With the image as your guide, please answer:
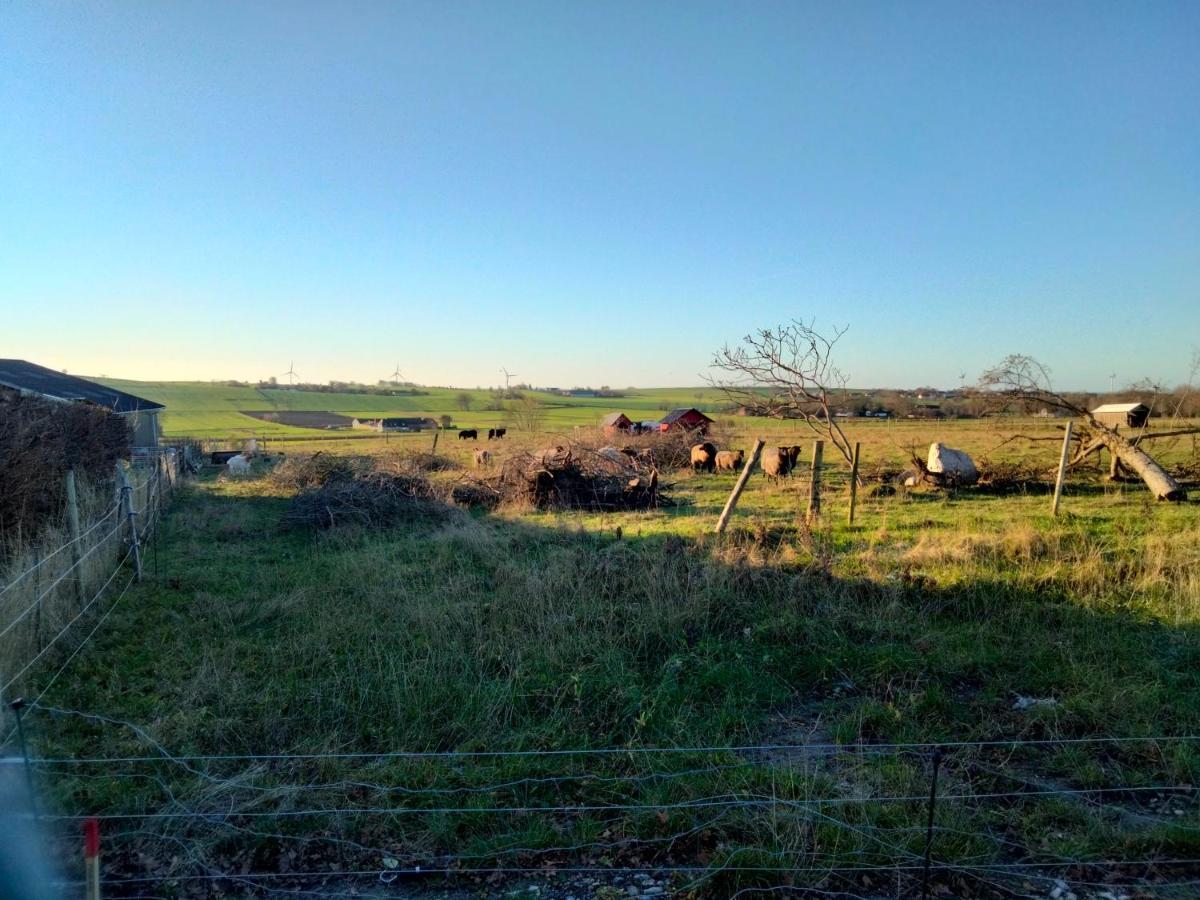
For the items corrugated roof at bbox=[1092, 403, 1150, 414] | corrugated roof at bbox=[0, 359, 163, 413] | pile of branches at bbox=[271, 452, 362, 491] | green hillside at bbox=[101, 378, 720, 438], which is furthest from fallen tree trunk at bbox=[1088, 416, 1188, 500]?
green hillside at bbox=[101, 378, 720, 438]

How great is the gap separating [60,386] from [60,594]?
28274 millimetres

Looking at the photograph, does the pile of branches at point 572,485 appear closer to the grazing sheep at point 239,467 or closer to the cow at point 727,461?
the cow at point 727,461

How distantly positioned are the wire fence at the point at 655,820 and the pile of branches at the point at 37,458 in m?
5.77

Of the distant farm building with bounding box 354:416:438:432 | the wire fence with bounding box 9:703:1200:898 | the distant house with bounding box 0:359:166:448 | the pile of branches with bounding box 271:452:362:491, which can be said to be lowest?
the wire fence with bounding box 9:703:1200:898

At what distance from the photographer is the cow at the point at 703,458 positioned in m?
22.3

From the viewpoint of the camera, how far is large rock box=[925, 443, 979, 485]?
15438 millimetres

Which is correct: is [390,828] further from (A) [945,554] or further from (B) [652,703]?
(A) [945,554]

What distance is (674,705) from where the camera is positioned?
516cm

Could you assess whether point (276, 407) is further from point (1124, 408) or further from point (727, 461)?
point (1124, 408)

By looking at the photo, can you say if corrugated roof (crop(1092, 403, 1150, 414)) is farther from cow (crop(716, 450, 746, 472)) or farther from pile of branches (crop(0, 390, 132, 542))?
pile of branches (crop(0, 390, 132, 542))

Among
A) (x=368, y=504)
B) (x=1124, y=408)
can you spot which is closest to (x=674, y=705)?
(x=368, y=504)

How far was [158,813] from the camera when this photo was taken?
3.85 meters

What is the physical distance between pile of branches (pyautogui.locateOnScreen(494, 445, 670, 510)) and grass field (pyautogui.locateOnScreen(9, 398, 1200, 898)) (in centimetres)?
536

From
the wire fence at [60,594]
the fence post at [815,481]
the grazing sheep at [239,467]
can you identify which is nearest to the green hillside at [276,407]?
the grazing sheep at [239,467]
